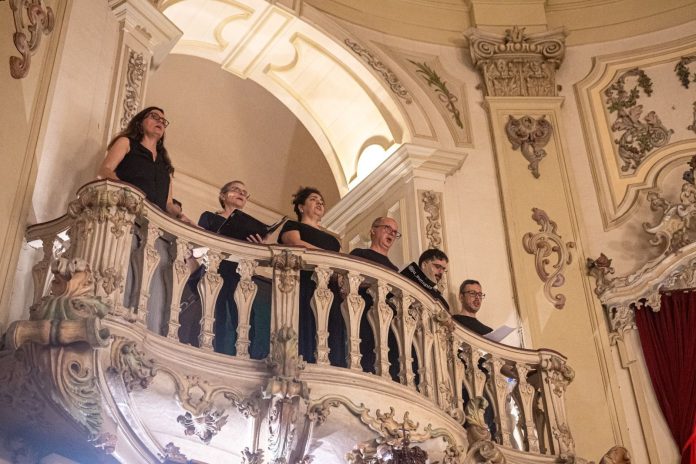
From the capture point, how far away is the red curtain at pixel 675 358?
8438mm

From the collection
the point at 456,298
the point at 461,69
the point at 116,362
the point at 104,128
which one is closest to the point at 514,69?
the point at 461,69

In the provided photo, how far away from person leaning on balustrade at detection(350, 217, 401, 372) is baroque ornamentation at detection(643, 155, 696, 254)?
315 cm

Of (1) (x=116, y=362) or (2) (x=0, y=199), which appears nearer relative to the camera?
(1) (x=116, y=362)

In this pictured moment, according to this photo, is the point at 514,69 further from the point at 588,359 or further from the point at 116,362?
the point at 116,362

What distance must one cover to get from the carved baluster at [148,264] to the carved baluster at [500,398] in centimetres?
275

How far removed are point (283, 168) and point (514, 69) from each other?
11.9ft

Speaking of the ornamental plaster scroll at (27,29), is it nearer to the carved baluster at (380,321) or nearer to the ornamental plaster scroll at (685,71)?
the carved baluster at (380,321)

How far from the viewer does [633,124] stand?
10422mm

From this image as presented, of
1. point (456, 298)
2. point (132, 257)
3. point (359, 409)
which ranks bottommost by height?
point (359, 409)

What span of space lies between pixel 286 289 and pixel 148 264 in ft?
3.00

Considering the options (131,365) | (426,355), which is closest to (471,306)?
(426,355)

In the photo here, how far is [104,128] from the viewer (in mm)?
7656

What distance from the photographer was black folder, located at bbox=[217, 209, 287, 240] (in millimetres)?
6984

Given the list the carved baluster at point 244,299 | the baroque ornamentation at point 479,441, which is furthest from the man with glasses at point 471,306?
the carved baluster at point 244,299
